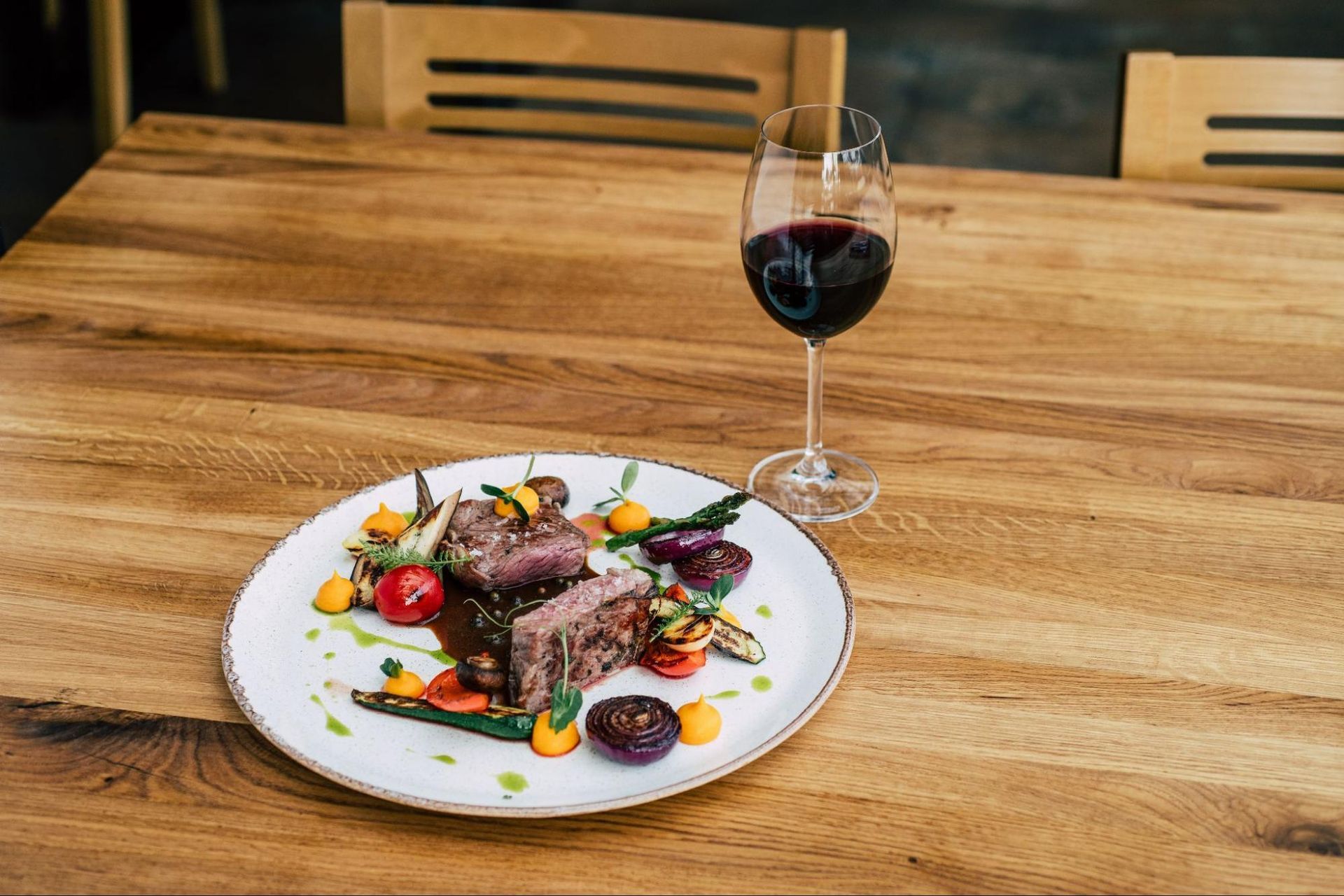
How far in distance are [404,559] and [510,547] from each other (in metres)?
0.08

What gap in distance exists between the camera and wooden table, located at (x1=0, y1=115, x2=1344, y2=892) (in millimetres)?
795

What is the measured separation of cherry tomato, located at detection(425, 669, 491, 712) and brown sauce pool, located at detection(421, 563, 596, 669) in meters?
0.03

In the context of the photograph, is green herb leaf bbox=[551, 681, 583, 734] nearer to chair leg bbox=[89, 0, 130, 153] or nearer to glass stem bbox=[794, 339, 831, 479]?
glass stem bbox=[794, 339, 831, 479]

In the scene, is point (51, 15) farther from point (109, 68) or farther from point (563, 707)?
point (563, 707)

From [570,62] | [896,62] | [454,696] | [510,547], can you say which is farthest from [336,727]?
[896,62]

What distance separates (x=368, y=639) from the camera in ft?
3.00

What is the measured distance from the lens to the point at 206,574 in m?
1.03

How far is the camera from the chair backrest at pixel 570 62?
1.74m

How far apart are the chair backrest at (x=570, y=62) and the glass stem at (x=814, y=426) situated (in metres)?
0.72

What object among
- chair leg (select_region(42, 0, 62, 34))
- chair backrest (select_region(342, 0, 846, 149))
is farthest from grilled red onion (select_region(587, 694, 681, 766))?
chair leg (select_region(42, 0, 62, 34))

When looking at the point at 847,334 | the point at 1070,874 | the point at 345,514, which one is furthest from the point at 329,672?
the point at 847,334

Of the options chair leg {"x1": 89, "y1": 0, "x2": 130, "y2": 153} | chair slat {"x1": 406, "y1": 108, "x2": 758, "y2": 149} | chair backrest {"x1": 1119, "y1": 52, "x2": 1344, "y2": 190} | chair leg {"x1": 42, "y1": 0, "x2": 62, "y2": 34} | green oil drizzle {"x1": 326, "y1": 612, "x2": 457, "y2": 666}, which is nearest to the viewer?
green oil drizzle {"x1": 326, "y1": 612, "x2": 457, "y2": 666}

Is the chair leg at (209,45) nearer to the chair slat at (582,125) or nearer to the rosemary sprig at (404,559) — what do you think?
the chair slat at (582,125)

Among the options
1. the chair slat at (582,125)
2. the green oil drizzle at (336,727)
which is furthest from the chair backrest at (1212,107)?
the green oil drizzle at (336,727)
